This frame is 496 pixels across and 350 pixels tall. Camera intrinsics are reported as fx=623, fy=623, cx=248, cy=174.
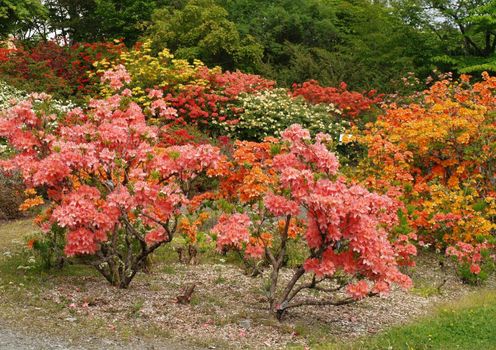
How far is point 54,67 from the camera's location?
17688 millimetres

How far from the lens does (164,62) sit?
55.0 ft

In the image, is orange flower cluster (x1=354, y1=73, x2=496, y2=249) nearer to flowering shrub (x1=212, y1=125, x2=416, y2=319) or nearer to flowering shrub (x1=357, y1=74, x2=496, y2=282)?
flowering shrub (x1=357, y1=74, x2=496, y2=282)

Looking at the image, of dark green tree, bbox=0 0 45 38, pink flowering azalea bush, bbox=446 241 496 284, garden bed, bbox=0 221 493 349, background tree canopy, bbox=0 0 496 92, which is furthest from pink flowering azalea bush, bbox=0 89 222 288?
dark green tree, bbox=0 0 45 38

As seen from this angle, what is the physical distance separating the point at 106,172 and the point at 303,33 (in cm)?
1824

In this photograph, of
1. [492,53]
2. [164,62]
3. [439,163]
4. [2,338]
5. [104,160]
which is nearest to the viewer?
[2,338]

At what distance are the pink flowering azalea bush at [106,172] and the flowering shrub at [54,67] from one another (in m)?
9.41

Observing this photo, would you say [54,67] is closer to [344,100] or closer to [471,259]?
[344,100]

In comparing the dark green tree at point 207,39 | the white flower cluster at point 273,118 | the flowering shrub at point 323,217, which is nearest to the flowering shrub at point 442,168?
the flowering shrub at point 323,217

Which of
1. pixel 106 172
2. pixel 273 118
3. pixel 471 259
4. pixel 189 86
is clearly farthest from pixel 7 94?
pixel 471 259

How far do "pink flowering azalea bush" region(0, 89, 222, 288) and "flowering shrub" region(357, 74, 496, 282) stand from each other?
367 cm

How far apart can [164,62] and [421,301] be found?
37.8 ft

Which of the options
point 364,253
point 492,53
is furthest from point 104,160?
point 492,53

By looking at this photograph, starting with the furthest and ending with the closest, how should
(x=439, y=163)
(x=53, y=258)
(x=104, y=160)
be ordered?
(x=439, y=163)
(x=53, y=258)
(x=104, y=160)

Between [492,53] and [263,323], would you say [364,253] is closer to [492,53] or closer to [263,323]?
[263,323]
